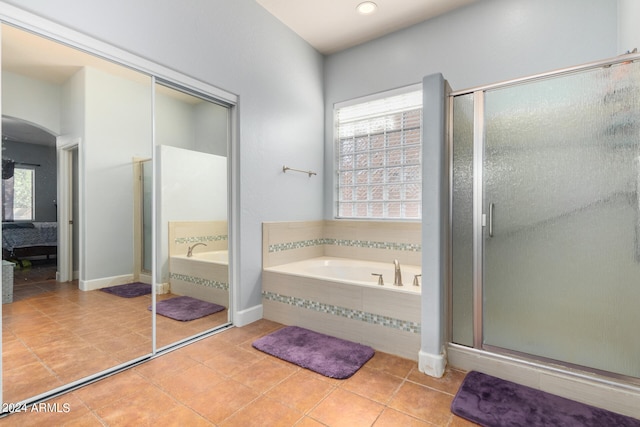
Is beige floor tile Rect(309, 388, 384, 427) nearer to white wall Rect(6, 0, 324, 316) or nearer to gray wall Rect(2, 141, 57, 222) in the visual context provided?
white wall Rect(6, 0, 324, 316)

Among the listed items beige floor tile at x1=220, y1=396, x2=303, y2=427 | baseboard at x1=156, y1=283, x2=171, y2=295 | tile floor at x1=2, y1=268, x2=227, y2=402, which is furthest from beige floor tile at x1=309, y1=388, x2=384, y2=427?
baseboard at x1=156, y1=283, x2=171, y2=295

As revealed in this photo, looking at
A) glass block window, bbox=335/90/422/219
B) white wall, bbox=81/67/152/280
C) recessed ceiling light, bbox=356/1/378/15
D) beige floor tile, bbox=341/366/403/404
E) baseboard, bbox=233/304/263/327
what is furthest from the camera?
glass block window, bbox=335/90/422/219

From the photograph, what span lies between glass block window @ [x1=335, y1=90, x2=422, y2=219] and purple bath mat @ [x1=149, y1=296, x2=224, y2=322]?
1780 millimetres

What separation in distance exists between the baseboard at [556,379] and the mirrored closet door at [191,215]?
1986 millimetres

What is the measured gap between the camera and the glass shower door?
63.9 inches

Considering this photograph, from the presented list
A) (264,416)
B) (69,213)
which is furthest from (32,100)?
(264,416)

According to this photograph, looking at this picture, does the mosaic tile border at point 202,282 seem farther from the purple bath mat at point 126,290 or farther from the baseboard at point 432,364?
the baseboard at point 432,364

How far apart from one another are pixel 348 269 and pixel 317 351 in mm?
1203

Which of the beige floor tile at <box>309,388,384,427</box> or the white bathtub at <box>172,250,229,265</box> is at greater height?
the white bathtub at <box>172,250,229,265</box>

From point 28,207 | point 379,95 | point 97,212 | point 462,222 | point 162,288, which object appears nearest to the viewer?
point 28,207

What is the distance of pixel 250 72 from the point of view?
112 inches

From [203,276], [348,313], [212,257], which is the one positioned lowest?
[348,313]

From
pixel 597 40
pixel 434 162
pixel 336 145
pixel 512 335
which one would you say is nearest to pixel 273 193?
pixel 336 145

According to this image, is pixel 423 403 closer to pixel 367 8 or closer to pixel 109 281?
pixel 109 281
